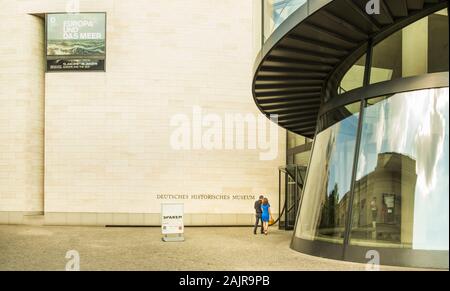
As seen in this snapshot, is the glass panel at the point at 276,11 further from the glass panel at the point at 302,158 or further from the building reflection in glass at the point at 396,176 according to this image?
the glass panel at the point at 302,158

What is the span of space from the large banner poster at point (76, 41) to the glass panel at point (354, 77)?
47.0ft

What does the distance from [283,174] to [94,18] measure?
36.5ft

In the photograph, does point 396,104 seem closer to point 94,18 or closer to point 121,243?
point 121,243

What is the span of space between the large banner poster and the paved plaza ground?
8.64m

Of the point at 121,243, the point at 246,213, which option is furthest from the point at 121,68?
the point at 121,243

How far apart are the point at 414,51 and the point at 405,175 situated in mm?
2518

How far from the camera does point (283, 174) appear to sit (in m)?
24.7

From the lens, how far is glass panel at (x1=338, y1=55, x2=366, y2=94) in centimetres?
1213

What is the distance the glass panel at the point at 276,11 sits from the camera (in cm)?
1176

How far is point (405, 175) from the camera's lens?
10.5m

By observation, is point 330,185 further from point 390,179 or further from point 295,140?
point 295,140

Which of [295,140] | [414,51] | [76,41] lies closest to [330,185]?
[414,51]

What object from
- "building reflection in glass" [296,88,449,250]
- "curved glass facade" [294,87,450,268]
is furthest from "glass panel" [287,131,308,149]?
"building reflection in glass" [296,88,449,250]

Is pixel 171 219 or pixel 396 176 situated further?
pixel 171 219
